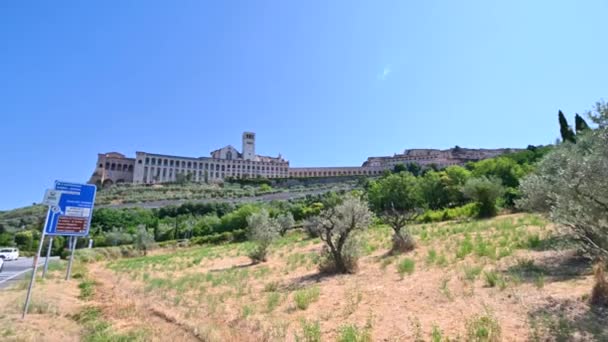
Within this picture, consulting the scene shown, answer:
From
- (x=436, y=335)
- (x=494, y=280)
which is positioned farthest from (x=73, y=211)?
(x=494, y=280)

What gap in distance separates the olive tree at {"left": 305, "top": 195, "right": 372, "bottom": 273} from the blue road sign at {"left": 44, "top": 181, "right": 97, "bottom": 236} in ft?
30.7

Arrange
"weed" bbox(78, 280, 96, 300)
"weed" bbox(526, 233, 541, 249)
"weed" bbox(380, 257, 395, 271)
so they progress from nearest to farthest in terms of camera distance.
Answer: "weed" bbox(78, 280, 96, 300), "weed" bbox(380, 257, 395, 271), "weed" bbox(526, 233, 541, 249)

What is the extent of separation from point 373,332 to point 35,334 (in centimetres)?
657

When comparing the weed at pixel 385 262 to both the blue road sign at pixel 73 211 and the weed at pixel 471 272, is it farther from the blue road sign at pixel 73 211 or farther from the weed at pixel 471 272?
the blue road sign at pixel 73 211

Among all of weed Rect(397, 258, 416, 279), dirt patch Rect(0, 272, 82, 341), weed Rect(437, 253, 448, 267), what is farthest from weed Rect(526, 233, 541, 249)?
dirt patch Rect(0, 272, 82, 341)

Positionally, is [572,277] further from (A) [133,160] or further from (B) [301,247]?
(A) [133,160]

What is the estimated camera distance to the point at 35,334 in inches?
263

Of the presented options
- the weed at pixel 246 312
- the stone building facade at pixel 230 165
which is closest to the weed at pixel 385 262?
the weed at pixel 246 312

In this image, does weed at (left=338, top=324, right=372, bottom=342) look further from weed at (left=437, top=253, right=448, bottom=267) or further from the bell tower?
the bell tower

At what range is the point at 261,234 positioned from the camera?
22.8 metres

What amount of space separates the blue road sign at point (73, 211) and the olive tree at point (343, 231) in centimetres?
936

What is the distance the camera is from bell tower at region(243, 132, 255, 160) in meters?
148

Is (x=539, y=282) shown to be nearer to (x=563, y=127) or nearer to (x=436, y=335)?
(x=436, y=335)

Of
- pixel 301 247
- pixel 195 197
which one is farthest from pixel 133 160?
pixel 301 247
